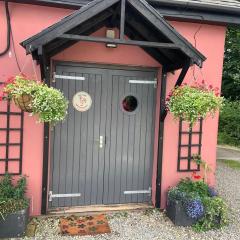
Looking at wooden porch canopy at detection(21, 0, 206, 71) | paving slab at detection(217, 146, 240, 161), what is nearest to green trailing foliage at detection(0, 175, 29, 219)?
wooden porch canopy at detection(21, 0, 206, 71)

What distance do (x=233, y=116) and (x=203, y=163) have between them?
8.32 metres

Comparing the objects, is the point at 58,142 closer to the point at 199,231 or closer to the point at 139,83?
the point at 139,83

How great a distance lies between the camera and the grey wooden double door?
5.93 m

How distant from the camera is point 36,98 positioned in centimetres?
451

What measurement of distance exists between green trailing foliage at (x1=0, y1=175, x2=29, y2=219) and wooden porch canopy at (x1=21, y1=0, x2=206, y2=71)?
6.23ft

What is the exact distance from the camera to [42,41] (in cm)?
461

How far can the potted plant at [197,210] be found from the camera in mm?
5473

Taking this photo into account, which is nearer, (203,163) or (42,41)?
(42,41)

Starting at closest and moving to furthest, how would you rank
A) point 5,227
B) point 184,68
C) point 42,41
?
point 42,41
point 5,227
point 184,68

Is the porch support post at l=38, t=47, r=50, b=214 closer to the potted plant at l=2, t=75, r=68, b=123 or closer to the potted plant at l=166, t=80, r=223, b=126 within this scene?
the potted plant at l=2, t=75, r=68, b=123

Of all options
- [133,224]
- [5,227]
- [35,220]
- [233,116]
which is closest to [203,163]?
[133,224]

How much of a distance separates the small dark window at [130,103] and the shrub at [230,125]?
27.6 feet

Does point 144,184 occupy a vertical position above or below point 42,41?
below

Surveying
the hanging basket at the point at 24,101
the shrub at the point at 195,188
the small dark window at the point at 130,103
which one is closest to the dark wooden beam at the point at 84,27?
the hanging basket at the point at 24,101
